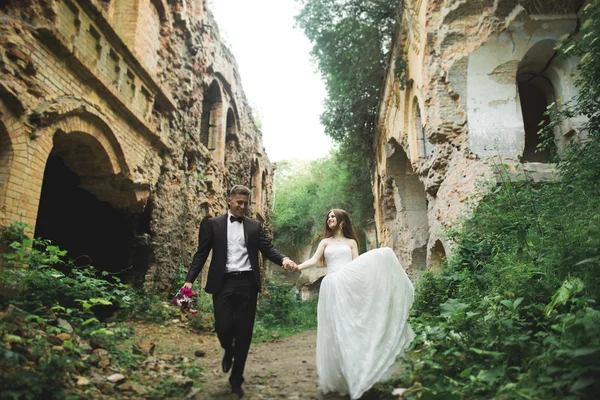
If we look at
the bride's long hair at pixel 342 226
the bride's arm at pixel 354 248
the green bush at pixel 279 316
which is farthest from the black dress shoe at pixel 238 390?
the green bush at pixel 279 316

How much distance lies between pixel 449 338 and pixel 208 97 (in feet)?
36.3

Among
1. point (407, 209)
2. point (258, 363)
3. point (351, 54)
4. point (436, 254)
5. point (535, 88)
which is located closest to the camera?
point (258, 363)

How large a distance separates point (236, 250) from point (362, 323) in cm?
137

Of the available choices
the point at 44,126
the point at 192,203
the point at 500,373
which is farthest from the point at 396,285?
the point at 192,203

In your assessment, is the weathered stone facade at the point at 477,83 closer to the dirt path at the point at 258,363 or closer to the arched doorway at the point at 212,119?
the dirt path at the point at 258,363

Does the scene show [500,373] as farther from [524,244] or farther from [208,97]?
[208,97]

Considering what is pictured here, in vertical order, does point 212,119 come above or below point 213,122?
above

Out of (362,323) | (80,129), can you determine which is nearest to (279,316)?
(80,129)

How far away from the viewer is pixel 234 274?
3.83 metres

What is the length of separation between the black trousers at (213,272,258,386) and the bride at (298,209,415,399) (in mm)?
673

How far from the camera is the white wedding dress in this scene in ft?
11.0

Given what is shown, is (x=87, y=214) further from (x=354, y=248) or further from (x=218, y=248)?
(x=354, y=248)

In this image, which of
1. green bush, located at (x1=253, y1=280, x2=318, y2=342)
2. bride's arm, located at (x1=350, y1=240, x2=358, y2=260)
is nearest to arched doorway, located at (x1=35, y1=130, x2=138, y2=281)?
green bush, located at (x1=253, y1=280, x2=318, y2=342)

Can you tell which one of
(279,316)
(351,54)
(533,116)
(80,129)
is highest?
(351,54)
